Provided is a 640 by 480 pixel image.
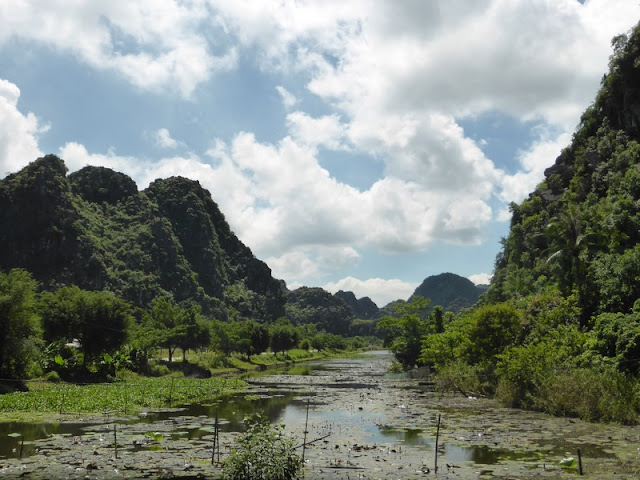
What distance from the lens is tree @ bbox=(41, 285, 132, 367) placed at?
52906 mm

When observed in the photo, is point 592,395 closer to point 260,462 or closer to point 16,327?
point 260,462

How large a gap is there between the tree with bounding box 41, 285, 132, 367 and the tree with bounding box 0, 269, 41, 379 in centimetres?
972

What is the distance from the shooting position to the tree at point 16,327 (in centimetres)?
4028

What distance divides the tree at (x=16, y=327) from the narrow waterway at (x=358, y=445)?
17226 mm

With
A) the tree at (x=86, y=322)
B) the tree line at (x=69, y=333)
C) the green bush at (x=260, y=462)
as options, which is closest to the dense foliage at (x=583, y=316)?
the green bush at (x=260, y=462)

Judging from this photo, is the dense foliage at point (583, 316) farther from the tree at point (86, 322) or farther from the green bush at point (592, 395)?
the tree at point (86, 322)

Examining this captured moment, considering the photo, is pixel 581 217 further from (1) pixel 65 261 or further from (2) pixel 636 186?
(1) pixel 65 261

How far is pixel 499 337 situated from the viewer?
4047 centimetres

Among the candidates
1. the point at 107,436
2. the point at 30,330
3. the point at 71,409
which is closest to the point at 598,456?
the point at 107,436

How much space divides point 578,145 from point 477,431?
77.6 m

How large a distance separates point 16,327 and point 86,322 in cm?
1183

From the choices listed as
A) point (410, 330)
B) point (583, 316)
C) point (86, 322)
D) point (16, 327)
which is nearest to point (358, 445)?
point (583, 316)

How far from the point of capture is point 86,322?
175ft

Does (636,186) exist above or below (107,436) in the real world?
above
